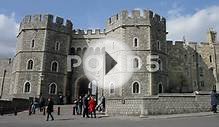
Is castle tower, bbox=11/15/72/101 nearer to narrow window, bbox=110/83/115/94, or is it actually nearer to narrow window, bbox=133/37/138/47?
narrow window, bbox=110/83/115/94

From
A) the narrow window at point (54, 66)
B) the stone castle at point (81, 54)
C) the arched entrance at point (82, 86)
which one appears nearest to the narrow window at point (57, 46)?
the stone castle at point (81, 54)

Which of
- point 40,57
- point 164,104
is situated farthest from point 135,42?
point 164,104

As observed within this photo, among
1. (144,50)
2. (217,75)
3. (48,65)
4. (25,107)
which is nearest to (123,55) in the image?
(144,50)

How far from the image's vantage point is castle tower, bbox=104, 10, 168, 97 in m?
26.8

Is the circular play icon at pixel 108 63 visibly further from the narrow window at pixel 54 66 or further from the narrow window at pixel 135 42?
the narrow window at pixel 54 66

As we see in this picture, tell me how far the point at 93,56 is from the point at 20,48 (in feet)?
27.5

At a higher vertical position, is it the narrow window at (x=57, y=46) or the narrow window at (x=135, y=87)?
the narrow window at (x=57, y=46)

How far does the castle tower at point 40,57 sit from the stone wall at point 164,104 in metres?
13.4

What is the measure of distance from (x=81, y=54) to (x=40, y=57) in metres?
5.12

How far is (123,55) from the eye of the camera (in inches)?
1088

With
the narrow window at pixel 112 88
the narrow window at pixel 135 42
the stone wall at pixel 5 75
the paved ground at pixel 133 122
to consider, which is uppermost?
the narrow window at pixel 135 42

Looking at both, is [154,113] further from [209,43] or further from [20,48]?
[209,43]

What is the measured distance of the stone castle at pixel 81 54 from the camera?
91.3 feet

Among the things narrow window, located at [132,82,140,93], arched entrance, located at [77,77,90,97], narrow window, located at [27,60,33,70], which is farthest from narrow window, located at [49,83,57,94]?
narrow window, located at [132,82,140,93]
